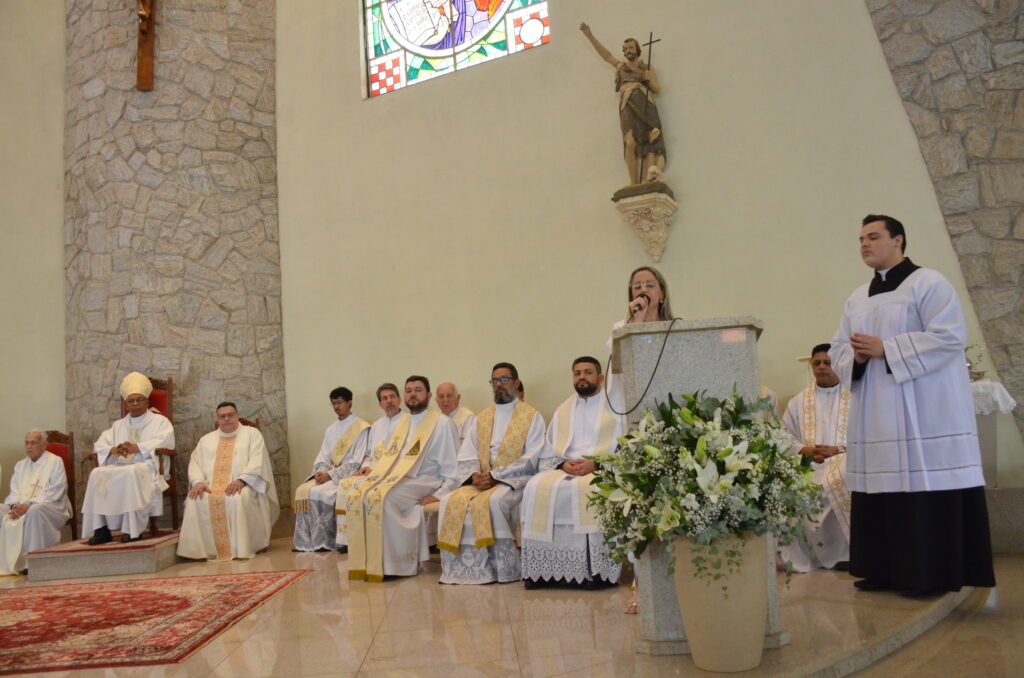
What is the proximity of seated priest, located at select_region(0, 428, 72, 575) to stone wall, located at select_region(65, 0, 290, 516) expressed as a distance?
0.78 m

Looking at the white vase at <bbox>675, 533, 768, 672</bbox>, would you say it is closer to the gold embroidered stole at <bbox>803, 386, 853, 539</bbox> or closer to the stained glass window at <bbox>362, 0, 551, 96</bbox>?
the gold embroidered stole at <bbox>803, 386, 853, 539</bbox>

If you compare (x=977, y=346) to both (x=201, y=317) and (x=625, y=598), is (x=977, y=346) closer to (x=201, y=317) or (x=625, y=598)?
(x=625, y=598)

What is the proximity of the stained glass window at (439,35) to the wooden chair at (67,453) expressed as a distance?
4.70 meters

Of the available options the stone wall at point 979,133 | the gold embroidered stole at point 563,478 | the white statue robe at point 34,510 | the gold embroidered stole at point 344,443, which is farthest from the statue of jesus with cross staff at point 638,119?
the white statue robe at point 34,510

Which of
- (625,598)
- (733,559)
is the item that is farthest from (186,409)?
(733,559)

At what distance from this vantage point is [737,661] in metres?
3.04

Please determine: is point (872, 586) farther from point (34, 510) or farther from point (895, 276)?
point (34, 510)

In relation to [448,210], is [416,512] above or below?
below

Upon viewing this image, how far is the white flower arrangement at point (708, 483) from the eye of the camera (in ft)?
9.71

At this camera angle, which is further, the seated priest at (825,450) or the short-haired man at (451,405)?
the short-haired man at (451,405)

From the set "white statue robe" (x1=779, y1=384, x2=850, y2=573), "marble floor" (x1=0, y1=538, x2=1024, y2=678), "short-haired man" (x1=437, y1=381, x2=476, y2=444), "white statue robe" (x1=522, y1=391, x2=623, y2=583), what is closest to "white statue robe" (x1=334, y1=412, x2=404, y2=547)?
"short-haired man" (x1=437, y1=381, x2=476, y2=444)

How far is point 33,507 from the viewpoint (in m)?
7.72

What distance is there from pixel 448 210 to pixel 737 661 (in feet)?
19.1

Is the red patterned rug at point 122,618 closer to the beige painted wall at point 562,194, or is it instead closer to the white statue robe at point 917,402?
the beige painted wall at point 562,194
